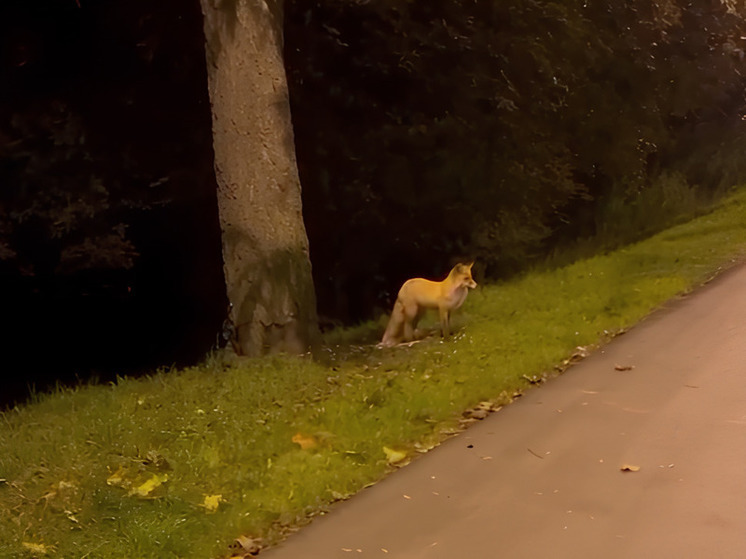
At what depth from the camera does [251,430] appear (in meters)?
7.71

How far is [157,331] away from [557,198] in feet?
22.9

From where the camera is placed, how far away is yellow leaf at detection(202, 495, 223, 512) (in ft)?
21.2

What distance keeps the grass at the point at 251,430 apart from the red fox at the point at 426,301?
0.28m

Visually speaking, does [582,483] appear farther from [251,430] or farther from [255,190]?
[255,190]

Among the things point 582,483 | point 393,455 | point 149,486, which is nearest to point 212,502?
point 149,486

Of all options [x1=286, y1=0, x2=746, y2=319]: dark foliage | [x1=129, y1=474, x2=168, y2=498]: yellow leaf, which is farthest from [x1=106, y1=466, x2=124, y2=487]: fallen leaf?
[x1=286, y1=0, x2=746, y2=319]: dark foliage

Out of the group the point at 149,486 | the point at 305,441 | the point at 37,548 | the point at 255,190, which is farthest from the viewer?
the point at 255,190

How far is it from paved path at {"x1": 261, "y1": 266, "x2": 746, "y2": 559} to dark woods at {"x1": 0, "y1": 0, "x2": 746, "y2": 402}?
7.06 m

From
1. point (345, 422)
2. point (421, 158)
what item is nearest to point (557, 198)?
point (421, 158)

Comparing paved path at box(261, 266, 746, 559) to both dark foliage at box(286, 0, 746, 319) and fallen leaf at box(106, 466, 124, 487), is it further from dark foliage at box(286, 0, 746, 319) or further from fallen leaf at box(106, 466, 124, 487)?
dark foliage at box(286, 0, 746, 319)

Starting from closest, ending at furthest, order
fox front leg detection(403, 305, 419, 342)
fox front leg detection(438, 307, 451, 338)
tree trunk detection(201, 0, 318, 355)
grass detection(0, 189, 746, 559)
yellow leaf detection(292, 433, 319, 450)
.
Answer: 1. grass detection(0, 189, 746, 559)
2. yellow leaf detection(292, 433, 319, 450)
3. tree trunk detection(201, 0, 318, 355)
4. fox front leg detection(438, 307, 451, 338)
5. fox front leg detection(403, 305, 419, 342)

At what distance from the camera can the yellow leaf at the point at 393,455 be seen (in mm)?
7281

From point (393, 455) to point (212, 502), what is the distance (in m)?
1.41

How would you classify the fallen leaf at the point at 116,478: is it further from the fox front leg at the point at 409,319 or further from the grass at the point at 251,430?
the fox front leg at the point at 409,319
